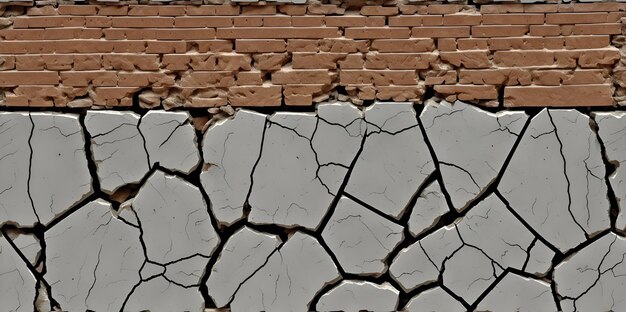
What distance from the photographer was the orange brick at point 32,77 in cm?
291

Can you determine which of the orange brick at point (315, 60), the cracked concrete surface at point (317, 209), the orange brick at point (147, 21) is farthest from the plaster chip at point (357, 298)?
the orange brick at point (147, 21)

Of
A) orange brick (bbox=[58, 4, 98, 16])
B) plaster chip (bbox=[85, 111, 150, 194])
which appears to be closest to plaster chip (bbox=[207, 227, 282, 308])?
plaster chip (bbox=[85, 111, 150, 194])

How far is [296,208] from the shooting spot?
2.96m

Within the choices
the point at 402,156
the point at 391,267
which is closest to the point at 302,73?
the point at 402,156

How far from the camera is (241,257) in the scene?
2982mm

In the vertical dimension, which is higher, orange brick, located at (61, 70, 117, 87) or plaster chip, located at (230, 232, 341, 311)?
orange brick, located at (61, 70, 117, 87)

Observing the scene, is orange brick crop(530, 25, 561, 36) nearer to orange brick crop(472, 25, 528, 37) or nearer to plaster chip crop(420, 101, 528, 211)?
orange brick crop(472, 25, 528, 37)

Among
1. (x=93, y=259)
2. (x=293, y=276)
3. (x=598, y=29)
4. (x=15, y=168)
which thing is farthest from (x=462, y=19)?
(x=15, y=168)

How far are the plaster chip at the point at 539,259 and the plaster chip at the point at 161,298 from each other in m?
1.60

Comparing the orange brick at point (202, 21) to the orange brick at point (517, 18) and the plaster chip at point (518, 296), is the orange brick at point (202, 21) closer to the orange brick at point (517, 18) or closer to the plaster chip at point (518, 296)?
the orange brick at point (517, 18)

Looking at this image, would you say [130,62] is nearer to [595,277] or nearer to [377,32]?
[377,32]

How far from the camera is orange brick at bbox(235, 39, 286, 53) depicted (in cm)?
288

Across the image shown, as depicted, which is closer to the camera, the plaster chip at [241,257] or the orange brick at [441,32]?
the orange brick at [441,32]

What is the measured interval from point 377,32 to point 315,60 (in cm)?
31
